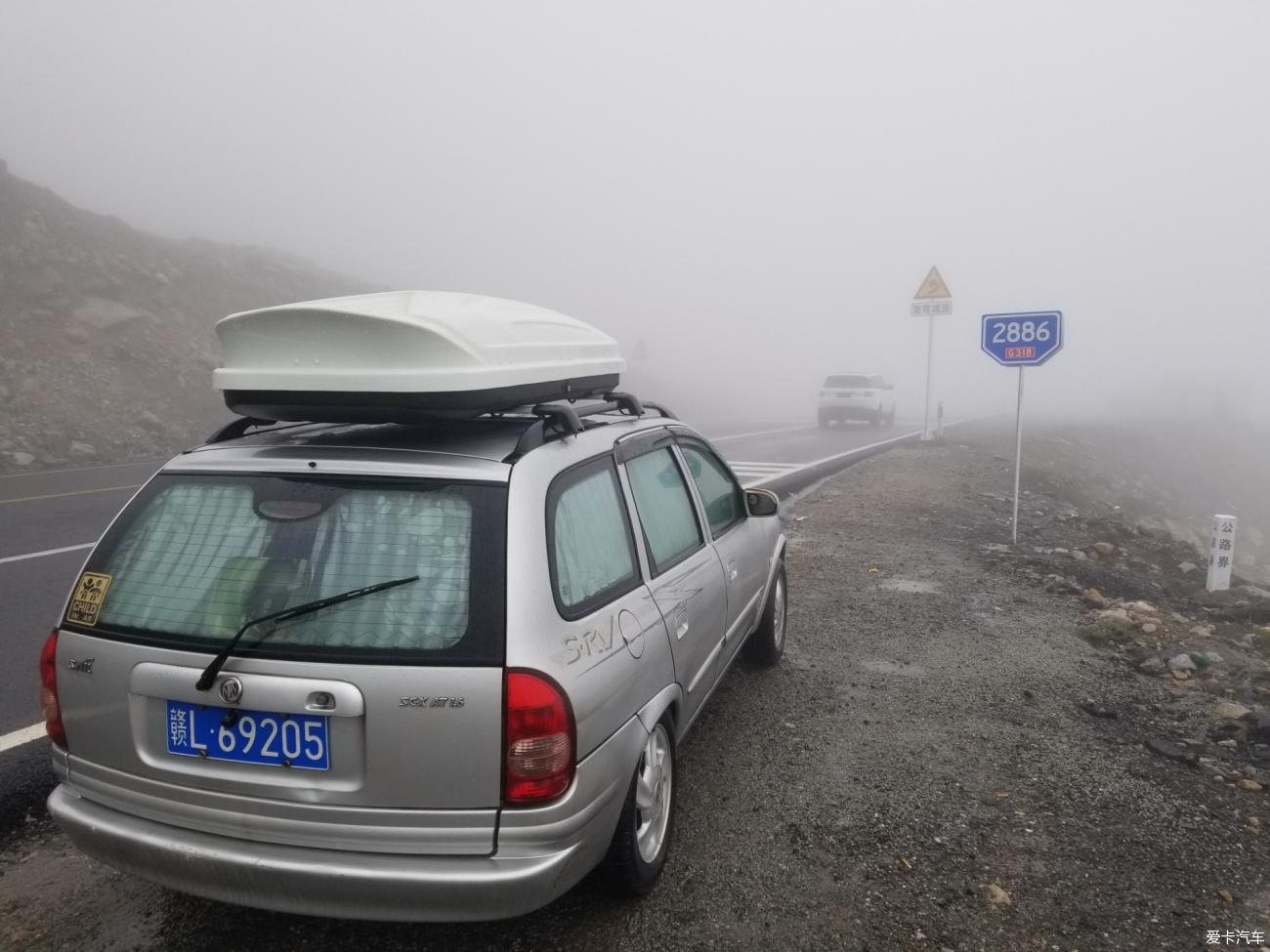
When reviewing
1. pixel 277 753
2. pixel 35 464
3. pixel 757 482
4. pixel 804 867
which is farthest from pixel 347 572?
pixel 35 464

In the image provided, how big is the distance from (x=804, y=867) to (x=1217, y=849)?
1637 mm

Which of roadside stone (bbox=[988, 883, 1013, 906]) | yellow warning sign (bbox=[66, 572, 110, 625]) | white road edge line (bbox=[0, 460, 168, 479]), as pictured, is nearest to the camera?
yellow warning sign (bbox=[66, 572, 110, 625])

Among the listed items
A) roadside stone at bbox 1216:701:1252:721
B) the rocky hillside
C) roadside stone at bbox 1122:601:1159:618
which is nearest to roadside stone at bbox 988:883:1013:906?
roadside stone at bbox 1216:701:1252:721

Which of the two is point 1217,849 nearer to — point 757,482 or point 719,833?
point 719,833

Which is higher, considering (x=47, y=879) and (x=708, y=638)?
(x=708, y=638)

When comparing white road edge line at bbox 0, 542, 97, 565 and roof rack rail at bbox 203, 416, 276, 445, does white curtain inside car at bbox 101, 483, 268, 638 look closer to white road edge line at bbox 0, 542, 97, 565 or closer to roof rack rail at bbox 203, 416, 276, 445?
roof rack rail at bbox 203, 416, 276, 445

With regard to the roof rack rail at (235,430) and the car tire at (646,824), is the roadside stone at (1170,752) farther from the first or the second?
the roof rack rail at (235,430)

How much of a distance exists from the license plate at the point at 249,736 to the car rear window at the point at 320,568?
0.58 feet

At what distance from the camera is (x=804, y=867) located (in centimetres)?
325

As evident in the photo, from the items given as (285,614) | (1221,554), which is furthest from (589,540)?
(1221,554)

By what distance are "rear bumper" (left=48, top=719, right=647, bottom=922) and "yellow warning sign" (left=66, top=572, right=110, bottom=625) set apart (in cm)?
58

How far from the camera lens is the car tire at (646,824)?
2826 millimetres

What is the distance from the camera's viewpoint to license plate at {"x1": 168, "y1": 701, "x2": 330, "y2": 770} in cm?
234

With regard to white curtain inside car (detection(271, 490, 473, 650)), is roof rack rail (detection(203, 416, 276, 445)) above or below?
above
